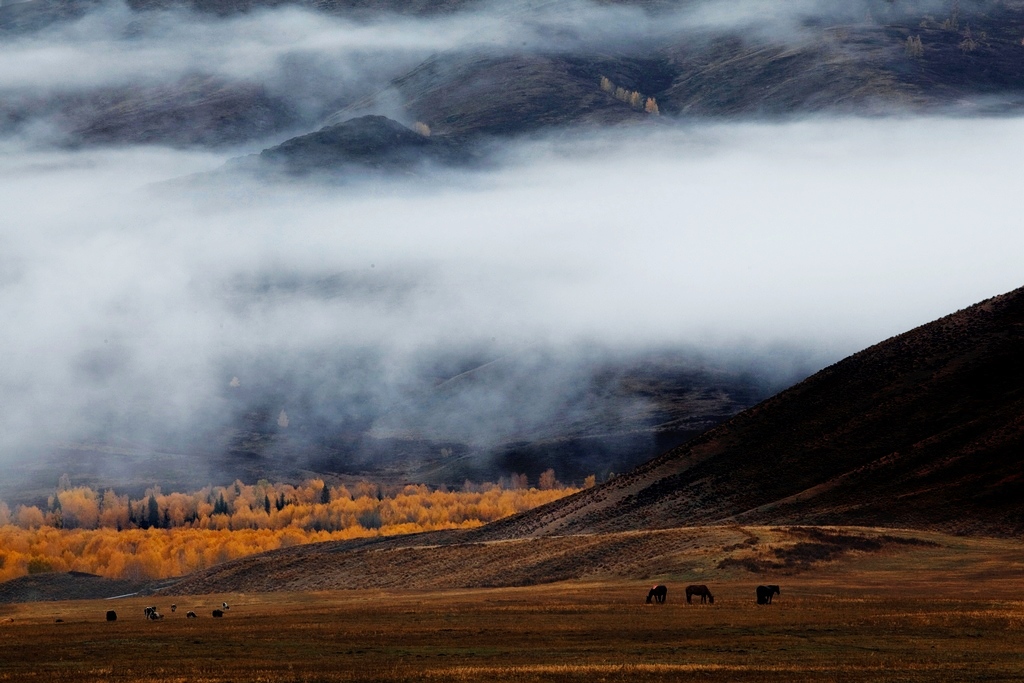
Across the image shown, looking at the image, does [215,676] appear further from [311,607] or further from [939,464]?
[939,464]

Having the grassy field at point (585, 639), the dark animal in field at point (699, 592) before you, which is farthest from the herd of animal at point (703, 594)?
the grassy field at point (585, 639)

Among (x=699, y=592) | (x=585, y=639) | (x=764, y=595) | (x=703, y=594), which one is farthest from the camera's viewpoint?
(x=703, y=594)

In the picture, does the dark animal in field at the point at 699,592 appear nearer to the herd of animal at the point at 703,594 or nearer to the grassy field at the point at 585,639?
the herd of animal at the point at 703,594

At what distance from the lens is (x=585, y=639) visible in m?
72.6

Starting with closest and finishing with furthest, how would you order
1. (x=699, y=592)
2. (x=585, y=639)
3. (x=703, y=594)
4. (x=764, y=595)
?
(x=585, y=639)
(x=764, y=595)
(x=699, y=592)
(x=703, y=594)

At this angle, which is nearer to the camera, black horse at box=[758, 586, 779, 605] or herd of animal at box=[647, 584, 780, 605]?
black horse at box=[758, 586, 779, 605]

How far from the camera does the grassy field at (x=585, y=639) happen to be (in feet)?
188

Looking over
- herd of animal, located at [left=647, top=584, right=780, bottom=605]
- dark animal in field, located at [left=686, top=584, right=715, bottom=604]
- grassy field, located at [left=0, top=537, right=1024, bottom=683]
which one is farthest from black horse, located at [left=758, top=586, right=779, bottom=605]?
dark animal in field, located at [left=686, top=584, right=715, bottom=604]

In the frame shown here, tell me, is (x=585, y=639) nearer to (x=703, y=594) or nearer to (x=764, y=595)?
(x=764, y=595)

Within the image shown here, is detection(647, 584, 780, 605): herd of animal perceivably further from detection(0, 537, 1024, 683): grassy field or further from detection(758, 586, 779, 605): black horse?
detection(0, 537, 1024, 683): grassy field

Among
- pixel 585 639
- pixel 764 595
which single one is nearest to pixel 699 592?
pixel 764 595

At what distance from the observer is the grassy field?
188 ft

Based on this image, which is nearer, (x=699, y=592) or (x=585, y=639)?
(x=585, y=639)

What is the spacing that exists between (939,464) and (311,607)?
112 meters
